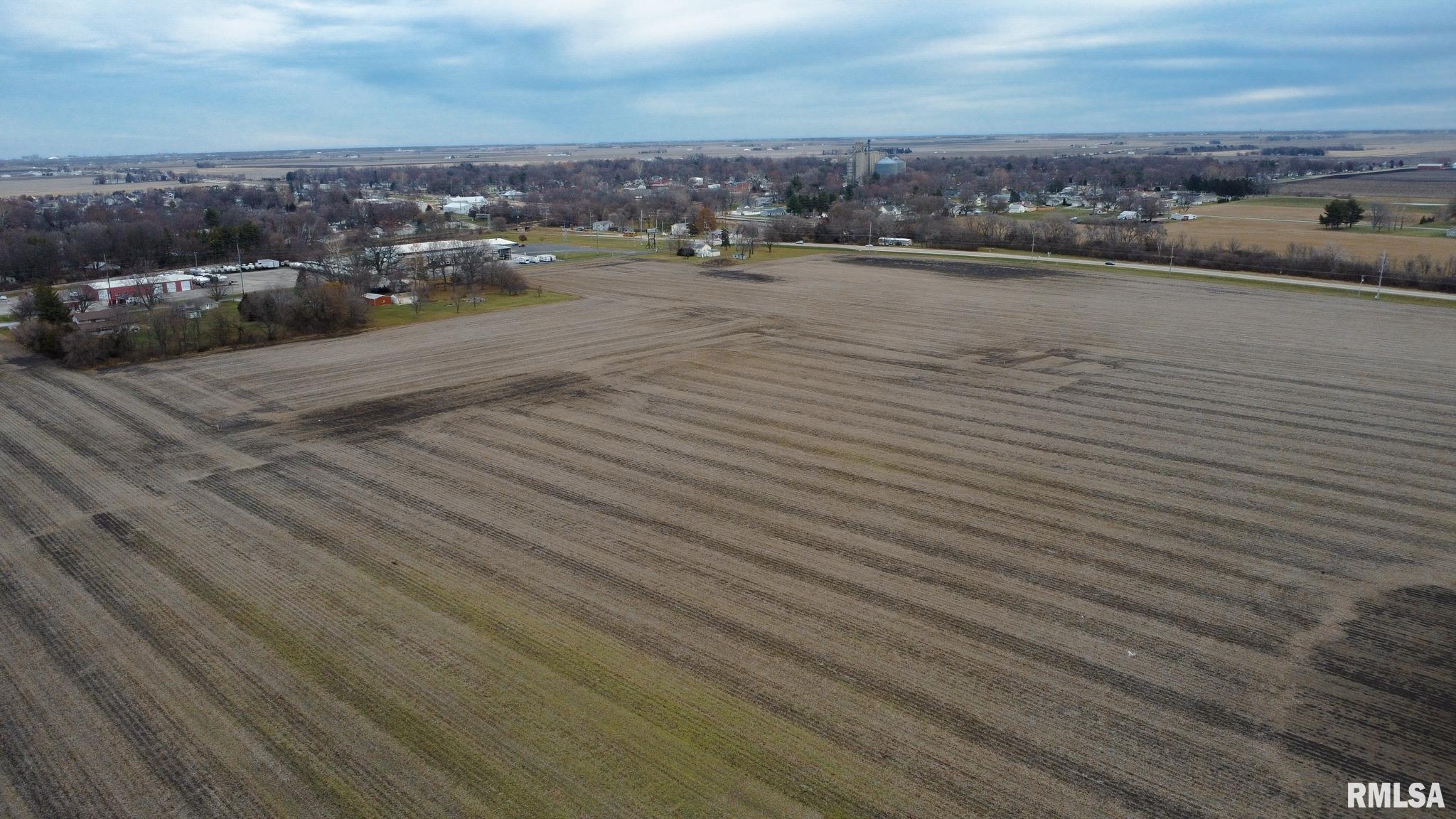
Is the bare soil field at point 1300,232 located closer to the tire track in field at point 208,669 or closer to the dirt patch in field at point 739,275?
the dirt patch in field at point 739,275

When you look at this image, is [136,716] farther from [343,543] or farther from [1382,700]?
[1382,700]

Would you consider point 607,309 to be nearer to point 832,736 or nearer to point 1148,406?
point 1148,406

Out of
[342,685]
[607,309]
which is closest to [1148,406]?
[342,685]

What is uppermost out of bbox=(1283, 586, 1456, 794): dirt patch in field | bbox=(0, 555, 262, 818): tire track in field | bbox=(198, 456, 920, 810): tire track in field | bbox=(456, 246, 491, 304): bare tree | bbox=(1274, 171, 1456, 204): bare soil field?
bbox=(1274, 171, 1456, 204): bare soil field

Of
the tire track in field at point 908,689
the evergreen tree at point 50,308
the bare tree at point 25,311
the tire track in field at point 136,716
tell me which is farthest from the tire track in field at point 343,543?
the bare tree at point 25,311

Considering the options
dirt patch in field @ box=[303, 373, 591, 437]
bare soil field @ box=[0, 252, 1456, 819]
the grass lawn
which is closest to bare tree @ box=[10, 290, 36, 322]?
bare soil field @ box=[0, 252, 1456, 819]

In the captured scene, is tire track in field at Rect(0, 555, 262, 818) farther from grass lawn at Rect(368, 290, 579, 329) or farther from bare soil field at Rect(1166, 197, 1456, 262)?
bare soil field at Rect(1166, 197, 1456, 262)
